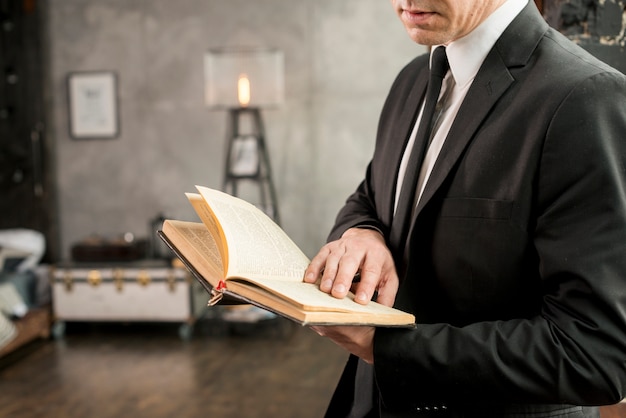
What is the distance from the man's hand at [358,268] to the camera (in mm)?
937

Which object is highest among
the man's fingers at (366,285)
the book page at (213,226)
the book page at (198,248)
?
the book page at (213,226)

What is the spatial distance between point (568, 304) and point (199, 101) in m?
4.95

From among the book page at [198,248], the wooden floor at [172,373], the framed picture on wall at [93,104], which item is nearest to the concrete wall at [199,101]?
the framed picture on wall at [93,104]

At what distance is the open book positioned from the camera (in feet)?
2.64

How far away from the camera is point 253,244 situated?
3.07 feet

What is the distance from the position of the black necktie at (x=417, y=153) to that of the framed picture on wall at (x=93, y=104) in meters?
4.88

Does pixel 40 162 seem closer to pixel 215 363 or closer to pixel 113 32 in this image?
pixel 113 32

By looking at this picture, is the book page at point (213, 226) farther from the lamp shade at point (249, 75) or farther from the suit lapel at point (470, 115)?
the lamp shade at point (249, 75)

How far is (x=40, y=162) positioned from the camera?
18.3ft

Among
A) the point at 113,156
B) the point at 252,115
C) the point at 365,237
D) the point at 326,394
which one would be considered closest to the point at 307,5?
the point at 252,115

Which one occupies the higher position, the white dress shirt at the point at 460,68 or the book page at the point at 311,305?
the white dress shirt at the point at 460,68

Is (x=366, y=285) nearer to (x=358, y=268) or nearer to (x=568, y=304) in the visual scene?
(x=358, y=268)

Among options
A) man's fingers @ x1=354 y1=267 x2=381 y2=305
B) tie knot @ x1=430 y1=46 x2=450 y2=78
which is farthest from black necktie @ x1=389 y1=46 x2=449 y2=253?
man's fingers @ x1=354 y1=267 x2=381 y2=305

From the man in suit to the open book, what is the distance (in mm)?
49
